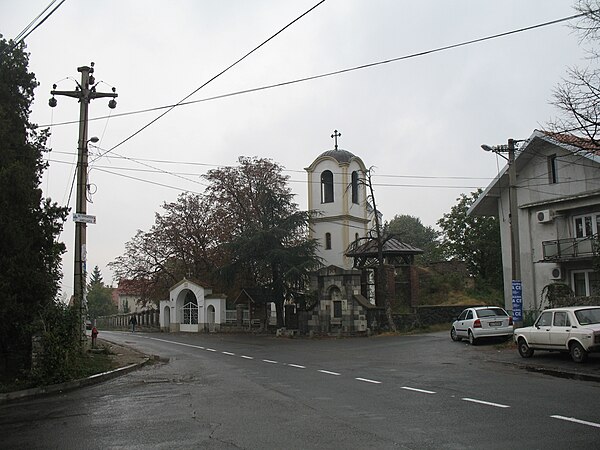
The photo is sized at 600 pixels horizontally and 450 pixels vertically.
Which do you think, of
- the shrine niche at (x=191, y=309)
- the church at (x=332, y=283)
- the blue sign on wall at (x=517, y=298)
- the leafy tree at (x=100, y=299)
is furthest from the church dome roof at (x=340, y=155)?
the leafy tree at (x=100, y=299)

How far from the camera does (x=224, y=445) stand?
25.6ft

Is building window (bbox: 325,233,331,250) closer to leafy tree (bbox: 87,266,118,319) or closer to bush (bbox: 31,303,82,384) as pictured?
bush (bbox: 31,303,82,384)

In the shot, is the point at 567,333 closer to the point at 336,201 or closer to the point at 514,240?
the point at 514,240

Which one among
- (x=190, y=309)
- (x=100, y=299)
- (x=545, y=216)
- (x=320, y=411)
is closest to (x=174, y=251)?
(x=190, y=309)

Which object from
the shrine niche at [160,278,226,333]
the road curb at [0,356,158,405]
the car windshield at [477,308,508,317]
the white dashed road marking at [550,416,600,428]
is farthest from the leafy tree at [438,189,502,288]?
the white dashed road marking at [550,416,600,428]

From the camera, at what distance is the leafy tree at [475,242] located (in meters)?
51.6

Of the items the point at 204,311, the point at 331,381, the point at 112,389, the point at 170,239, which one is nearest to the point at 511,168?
the point at 331,381

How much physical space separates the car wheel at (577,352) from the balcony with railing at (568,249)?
39.2 feet

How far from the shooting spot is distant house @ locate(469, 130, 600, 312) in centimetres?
2861

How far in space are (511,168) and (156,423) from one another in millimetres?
17992

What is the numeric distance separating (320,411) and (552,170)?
2442cm

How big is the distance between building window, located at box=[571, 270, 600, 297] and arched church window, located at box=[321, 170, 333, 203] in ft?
85.4

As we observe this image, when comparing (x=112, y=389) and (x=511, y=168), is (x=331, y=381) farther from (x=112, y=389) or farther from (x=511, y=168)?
(x=511, y=168)

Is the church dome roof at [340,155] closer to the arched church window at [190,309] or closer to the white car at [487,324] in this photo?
the arched church window at [190,309]
